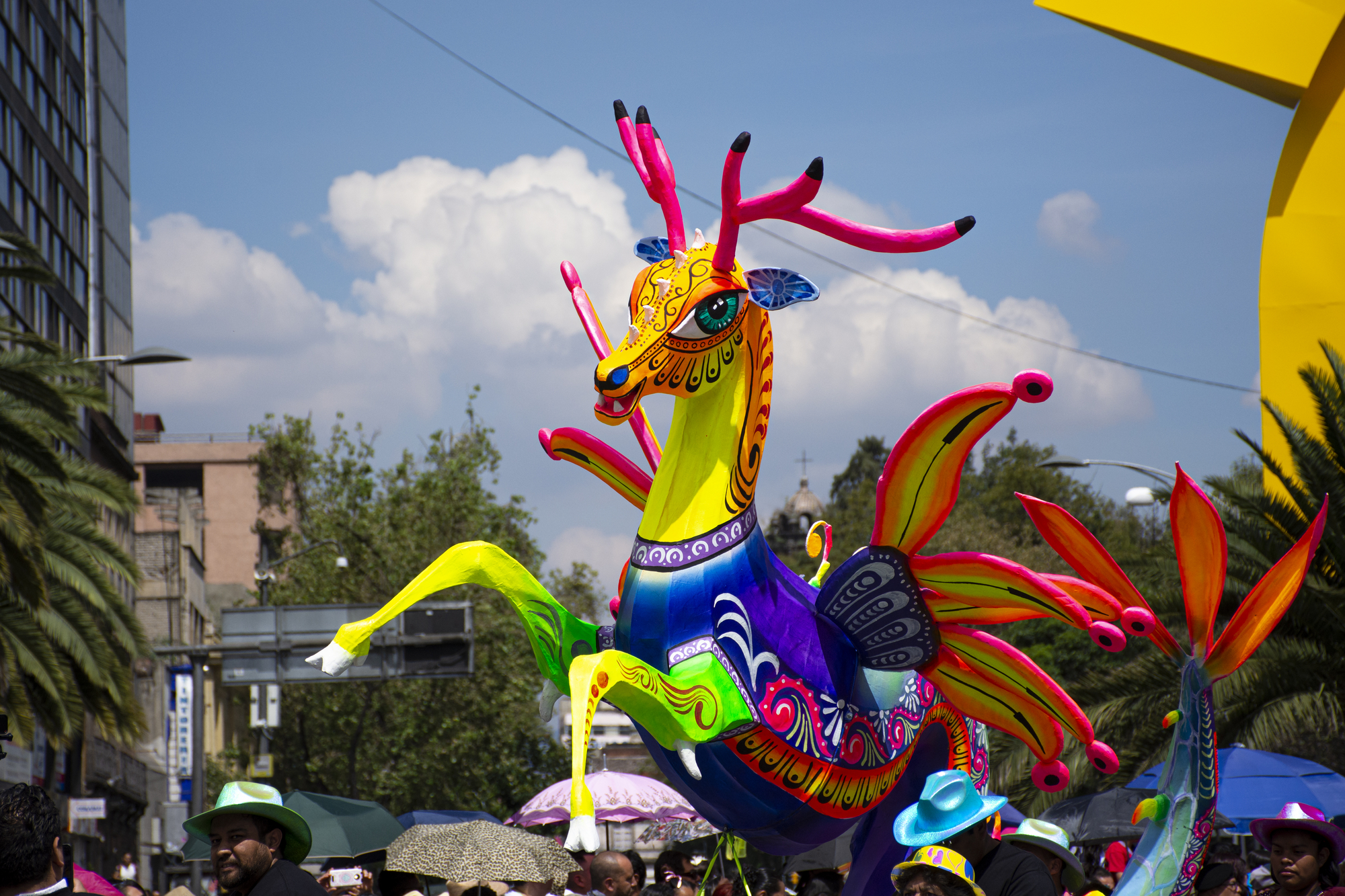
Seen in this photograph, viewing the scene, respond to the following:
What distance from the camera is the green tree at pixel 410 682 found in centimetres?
3161

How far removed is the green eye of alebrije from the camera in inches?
313

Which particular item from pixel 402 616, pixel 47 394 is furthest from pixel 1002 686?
pixel 402 616

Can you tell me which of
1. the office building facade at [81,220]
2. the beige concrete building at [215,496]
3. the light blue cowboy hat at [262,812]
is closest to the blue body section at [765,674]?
the light blue cowboy hat at [262,812]

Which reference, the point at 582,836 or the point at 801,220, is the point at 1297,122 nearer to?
the point at 801,220

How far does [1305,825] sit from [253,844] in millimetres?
4466

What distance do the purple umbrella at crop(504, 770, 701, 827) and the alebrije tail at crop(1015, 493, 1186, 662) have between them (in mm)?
7672

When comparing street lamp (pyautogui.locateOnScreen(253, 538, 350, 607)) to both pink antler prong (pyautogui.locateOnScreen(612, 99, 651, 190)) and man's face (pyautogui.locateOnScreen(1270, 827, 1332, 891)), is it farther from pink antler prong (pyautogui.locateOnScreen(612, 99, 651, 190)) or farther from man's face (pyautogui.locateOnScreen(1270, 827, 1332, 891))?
man's face (pyautogui.locateOnScreen(1270, 827, 1332, 891))

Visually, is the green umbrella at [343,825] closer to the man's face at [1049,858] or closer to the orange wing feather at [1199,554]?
the man's face at [1049,858]

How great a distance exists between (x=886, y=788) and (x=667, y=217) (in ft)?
10.9

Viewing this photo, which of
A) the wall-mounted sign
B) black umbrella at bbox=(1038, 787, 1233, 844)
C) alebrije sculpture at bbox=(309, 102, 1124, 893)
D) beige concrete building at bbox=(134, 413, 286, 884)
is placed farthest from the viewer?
beige concrete building at bbox=(134, 413, 286, 884)

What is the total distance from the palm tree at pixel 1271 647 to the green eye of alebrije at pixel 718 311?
8.01 meters

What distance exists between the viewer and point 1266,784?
11.7 metres

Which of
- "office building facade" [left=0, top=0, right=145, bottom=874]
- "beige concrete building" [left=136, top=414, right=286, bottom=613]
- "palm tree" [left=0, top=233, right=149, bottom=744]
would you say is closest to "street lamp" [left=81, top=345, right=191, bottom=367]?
"palm tree" [left=0, top=233, right=149, bottom=744]

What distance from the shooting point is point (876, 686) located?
835 cm
